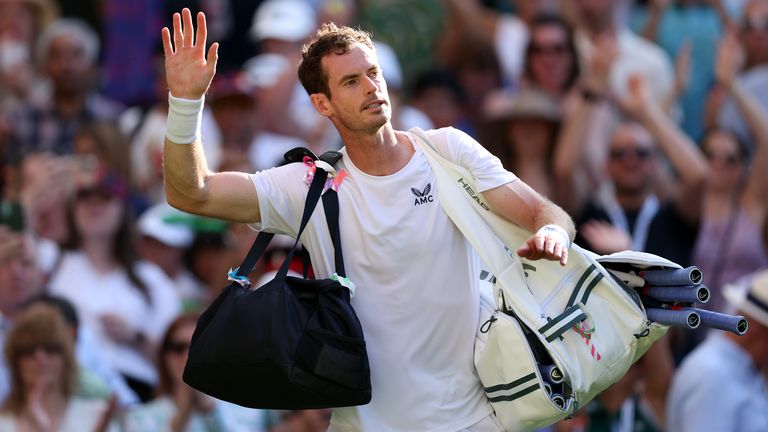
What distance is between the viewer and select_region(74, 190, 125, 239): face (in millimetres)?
9789

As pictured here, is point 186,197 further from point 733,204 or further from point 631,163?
point 733,204

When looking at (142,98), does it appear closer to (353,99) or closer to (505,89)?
(505,89)

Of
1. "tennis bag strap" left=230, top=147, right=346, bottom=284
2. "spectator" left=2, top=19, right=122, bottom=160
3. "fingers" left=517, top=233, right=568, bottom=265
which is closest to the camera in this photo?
"fingers" left=517, top=233, right=568, bottom=265

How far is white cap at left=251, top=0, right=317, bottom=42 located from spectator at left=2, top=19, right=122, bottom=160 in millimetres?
1322

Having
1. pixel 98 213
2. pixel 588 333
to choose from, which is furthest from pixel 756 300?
pixel 98 213

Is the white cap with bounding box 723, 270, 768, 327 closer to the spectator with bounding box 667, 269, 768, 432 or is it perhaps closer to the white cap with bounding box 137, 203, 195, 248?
the spectator with bounding box 667, 269, 768, 432

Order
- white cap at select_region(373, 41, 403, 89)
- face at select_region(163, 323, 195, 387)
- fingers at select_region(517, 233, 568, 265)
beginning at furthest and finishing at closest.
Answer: white cap at select_region(373, 41, 403, 89) < face at select_region(163, 323, 195, 387) < fingers at select_region(517, 233, 568, 265)

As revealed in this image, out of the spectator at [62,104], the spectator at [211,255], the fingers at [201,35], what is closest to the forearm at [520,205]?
the fingers at [201,35]

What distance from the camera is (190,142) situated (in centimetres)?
570

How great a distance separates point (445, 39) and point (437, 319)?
6230 mm

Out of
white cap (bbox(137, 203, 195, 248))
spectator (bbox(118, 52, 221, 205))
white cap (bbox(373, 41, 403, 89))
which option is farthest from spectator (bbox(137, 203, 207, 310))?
white cap (bbox(373, 41, 403, 89))

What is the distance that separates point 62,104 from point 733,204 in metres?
4.98

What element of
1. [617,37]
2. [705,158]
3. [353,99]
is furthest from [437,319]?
[617,37]

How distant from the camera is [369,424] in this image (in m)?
5.86
